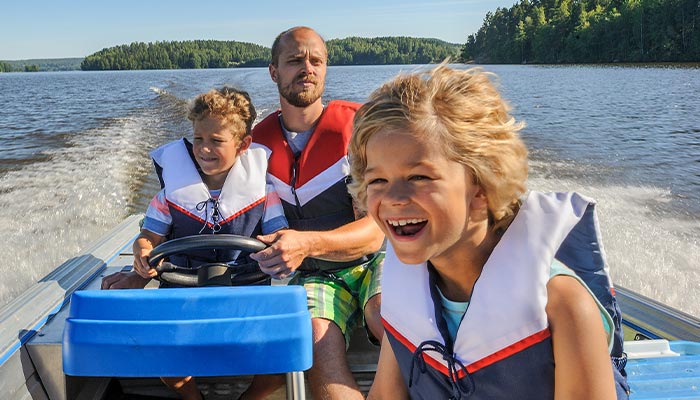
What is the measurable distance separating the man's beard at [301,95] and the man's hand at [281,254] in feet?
2.02

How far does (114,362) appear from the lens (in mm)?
1285

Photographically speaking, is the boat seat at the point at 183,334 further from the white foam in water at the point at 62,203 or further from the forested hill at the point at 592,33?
the forested hill at the point at 592,33

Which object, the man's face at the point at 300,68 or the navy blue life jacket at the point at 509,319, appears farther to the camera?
the man's face at the point at 300,68

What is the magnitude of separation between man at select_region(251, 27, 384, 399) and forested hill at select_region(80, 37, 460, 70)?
35280mm

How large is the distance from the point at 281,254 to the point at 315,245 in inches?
6.6

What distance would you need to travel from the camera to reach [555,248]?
3.59 feet

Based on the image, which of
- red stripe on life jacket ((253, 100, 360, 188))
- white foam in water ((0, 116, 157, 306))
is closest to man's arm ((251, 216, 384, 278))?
red stripe on life jacket ((253, 100, 360, 188))

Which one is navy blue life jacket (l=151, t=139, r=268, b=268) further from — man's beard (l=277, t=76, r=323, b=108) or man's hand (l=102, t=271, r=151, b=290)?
man's beard (l=277, t=76, r=323, b=108)

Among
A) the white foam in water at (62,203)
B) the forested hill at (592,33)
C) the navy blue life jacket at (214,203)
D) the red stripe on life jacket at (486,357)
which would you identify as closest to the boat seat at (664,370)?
the red stripe on life jacket at (486,357)

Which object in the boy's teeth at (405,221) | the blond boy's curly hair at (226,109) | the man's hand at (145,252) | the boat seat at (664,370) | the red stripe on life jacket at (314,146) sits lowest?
the boat seat at (664,370)

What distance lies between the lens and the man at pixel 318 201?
1.92 metres

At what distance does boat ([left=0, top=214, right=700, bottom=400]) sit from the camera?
1.30m

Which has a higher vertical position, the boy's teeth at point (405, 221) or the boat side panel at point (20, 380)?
the boy's teeth at point (405, 221)

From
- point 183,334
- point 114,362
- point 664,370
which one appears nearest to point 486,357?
point 183,334
